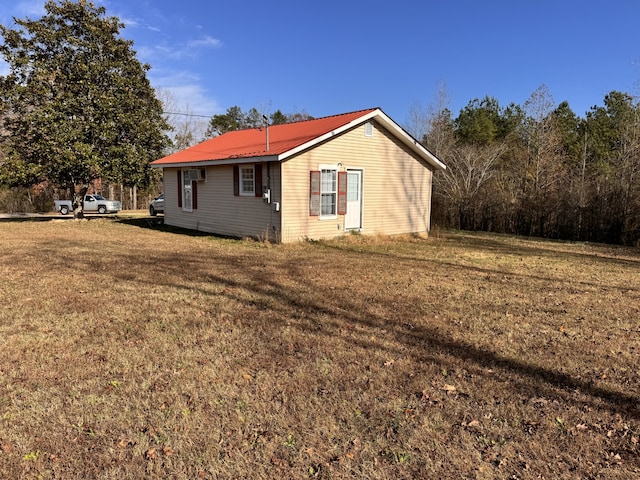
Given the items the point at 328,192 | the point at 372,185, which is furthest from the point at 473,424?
the point at 372,185

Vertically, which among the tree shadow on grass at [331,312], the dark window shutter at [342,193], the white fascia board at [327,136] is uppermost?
the white fascia board at [327,136]

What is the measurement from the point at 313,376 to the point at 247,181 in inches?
377

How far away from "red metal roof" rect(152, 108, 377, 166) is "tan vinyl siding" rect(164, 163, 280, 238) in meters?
0.52

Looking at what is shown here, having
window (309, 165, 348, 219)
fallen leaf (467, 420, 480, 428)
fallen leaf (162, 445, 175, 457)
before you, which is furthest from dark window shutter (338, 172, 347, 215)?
fallen leaf (162, 445, 175, 457)

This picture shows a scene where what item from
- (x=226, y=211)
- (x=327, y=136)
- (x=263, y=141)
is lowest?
(x=226, y=211)

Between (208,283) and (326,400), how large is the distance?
4.02m

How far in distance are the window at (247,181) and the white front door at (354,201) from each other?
2839 mm

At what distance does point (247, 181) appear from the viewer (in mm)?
12531

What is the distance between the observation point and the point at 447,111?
1106 inches

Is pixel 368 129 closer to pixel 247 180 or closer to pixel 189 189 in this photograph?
pixel 247 180

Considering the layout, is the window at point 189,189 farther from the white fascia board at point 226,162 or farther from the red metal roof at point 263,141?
the red metal roof at point 263,141

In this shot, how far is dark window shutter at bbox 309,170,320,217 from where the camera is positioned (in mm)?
11844

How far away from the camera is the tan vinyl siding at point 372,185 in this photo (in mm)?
11648

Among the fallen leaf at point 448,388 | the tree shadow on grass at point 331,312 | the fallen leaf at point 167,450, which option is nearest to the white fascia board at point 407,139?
the tree shadow on grass at point 331,312
